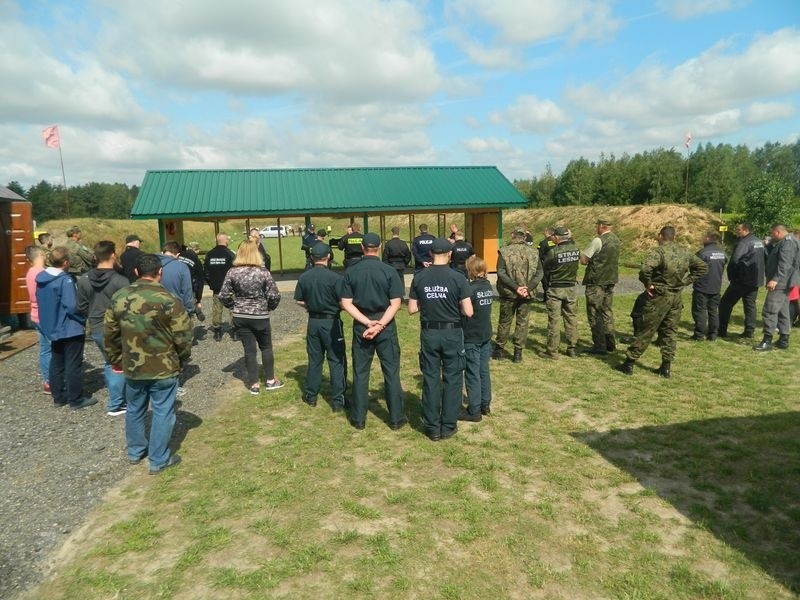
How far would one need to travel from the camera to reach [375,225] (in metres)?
37.2

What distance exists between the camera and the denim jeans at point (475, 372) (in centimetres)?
543

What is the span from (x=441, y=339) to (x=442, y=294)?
0.45 metres

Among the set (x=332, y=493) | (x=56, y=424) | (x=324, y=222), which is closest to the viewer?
(x=332, y=493)

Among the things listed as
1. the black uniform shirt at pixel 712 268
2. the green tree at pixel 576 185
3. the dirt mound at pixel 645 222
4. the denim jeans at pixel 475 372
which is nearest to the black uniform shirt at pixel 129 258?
the denim jeans at pixel 475 372

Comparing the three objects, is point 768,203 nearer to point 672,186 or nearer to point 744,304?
point 672,186

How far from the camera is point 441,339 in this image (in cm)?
489

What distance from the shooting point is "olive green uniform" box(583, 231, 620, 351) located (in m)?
7.74

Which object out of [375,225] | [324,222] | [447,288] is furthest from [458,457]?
[324,222]

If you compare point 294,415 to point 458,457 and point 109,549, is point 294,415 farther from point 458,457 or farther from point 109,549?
point 109,549

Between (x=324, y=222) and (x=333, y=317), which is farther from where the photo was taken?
(x=324, y=222)

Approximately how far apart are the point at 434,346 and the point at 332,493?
1668 millimetres

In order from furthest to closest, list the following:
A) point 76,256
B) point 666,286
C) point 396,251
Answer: point 396,251 → point 76,256 → point 666,286

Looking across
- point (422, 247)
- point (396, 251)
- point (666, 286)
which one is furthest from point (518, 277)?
point (396, 251)

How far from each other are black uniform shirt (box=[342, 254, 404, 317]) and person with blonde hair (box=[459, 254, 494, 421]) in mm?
889
